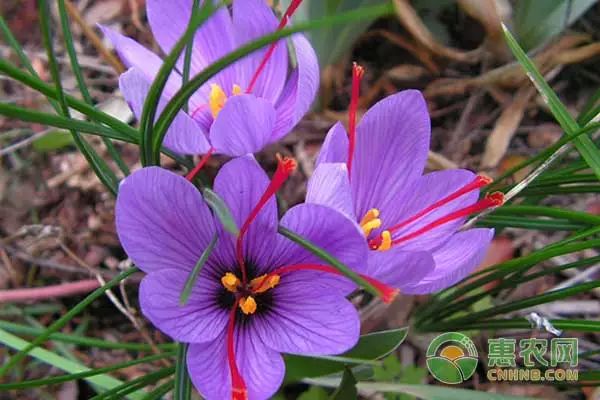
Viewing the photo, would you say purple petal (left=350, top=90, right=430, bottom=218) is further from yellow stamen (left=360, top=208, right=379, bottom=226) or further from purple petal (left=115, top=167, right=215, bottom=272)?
purple petal (left=115, top=167, right=215, bottom=272)

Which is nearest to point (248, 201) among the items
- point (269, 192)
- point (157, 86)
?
point (269, 192)

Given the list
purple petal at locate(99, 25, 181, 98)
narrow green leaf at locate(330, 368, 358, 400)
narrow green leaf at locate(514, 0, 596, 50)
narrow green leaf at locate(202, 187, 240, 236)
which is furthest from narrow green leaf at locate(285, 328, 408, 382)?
narrow green leaf at locate(514, 0, 596, 50)

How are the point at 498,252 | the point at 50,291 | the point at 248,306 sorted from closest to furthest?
the point at 248,306 < the point at 50,291 < the point at 498,252

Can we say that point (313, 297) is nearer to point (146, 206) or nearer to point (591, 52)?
point (146, 206)

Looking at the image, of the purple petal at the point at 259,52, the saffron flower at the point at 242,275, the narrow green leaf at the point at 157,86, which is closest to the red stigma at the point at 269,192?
the saffron flower at the point at 242,275

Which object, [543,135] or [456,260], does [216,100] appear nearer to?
[456,260]

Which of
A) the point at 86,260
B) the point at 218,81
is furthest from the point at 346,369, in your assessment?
the point at 86,260
